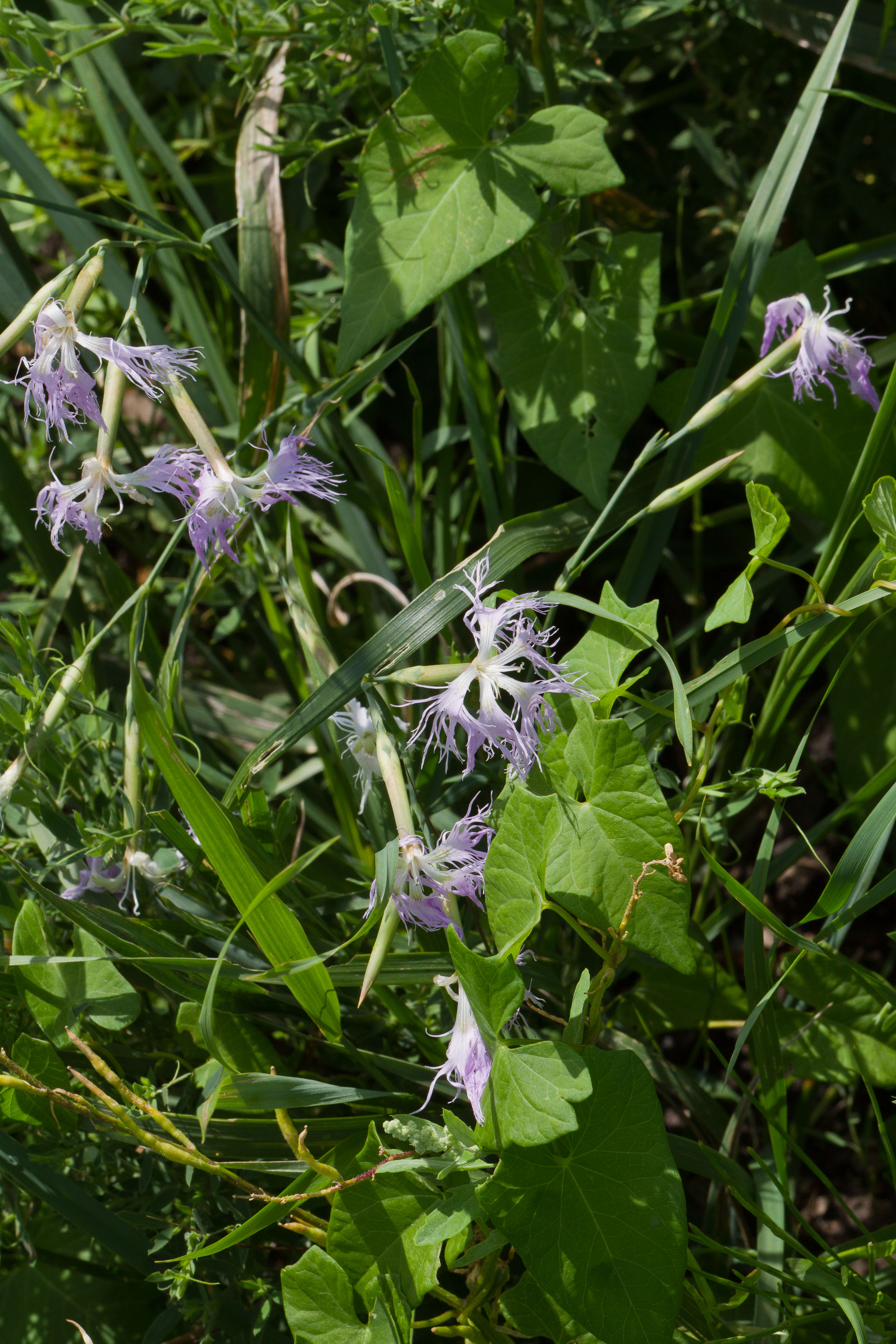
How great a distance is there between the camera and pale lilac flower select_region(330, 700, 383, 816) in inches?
25.6

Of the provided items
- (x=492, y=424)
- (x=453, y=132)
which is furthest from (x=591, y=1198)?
(x=453, y=132)

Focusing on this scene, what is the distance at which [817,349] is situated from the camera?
691mm

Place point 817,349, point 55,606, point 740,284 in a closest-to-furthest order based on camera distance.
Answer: point 817,349, point 740,284, point 55,606

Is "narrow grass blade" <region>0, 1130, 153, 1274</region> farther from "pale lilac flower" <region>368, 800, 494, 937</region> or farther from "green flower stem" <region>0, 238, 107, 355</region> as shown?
"green flower stem" <region>0, 238, 107, 355</region>

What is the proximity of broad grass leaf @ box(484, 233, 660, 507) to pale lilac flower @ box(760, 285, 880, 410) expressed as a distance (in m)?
0.12

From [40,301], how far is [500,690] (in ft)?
1.18

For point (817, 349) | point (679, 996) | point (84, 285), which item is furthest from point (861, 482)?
point (84, 285)

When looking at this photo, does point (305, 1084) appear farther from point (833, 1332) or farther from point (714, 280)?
point (714, 280)

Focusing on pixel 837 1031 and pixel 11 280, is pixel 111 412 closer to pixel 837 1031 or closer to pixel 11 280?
pixel 11 280

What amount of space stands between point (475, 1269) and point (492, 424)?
26.4 inches

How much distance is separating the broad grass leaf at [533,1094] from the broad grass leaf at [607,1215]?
0.08ft

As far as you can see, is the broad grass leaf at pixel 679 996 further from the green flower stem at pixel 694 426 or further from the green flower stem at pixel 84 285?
the green flower stem at pixel 84 285

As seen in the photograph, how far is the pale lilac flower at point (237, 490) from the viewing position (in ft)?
1.89

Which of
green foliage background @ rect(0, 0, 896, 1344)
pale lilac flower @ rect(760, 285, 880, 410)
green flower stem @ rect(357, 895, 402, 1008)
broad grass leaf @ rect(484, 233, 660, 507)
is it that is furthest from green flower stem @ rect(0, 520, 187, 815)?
pale lilac flower @ rect(760, 285, 880, 410)
